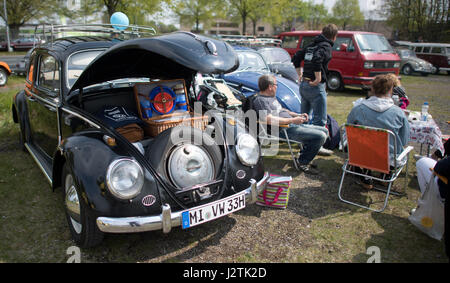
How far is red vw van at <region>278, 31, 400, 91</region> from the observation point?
10.8 metres

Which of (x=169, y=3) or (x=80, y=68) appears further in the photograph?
(x=169, y=3)

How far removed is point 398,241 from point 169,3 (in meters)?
17.7

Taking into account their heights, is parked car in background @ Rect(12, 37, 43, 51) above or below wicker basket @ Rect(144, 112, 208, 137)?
above

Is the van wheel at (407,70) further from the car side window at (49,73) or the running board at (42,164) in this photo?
the running board at (42,164)

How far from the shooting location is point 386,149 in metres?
3.60

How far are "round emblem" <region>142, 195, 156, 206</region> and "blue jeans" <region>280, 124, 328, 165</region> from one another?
2.64 meters

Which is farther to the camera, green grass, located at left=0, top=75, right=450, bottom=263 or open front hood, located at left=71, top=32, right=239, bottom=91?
green grass, located at left=0, top=75, right=450, bottom=263

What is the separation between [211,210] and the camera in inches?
108

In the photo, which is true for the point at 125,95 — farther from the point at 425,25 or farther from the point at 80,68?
the point at 425,25

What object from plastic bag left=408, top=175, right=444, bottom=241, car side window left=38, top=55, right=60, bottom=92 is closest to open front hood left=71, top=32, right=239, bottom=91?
car side window left=38, top=55, right=60, bottom=92

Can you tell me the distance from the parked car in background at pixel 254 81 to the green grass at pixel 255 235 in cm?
211

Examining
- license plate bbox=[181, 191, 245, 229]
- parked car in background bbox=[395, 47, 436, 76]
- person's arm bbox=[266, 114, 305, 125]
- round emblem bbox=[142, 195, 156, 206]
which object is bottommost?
license plate bbox=[181, 191, 245, 229]

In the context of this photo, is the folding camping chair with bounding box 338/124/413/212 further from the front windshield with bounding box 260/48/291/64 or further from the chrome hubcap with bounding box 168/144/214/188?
the front windshield with bounding box 260/48/291/64
